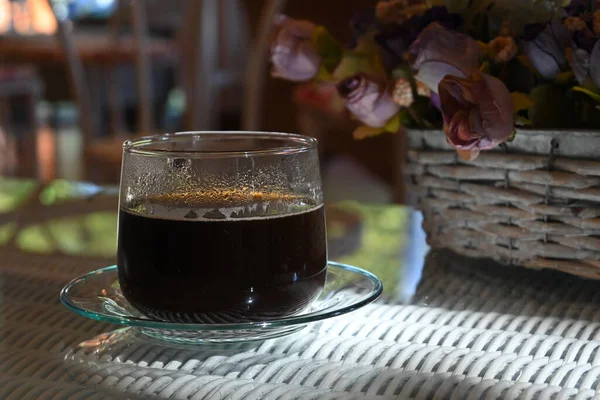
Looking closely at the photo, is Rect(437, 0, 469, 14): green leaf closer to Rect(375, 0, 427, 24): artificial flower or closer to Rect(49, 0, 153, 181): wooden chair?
Rect(375, 0, 427, 24): artificial flower

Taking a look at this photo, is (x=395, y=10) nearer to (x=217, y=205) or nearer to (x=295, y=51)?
(x=295, y=51)

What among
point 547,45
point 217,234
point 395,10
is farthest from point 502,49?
point 217,234

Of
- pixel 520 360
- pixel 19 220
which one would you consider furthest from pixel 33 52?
pixel 520 360

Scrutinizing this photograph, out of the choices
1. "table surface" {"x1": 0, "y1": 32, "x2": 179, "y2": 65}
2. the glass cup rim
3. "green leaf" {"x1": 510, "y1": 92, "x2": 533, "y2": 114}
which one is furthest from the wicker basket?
"table surface" {"x1": 0, "y1": 32, "x2": 179, "y2": 65}

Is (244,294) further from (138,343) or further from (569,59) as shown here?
(569,59)

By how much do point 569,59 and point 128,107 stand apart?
627 centimetres

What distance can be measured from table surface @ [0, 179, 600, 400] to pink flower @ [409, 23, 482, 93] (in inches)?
6.2

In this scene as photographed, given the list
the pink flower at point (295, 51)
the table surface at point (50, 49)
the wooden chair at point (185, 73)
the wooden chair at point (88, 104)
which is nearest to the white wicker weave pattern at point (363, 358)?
the pink flower at point (295, 51)

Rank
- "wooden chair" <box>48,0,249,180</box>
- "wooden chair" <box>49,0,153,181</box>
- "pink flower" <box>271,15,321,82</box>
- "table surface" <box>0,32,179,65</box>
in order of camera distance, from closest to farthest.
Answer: "pink flower" <box>271,15,321,82</box> < "wooden chair" <box>48,0,249,180</box> < "wooden chair" <box>49,0,153,181</box> < "table surface" <box>0,32,179,65</box>

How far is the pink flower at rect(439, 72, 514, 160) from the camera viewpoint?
1.45 ft

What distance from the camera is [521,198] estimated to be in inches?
20.4

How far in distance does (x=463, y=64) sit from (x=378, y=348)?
198mm

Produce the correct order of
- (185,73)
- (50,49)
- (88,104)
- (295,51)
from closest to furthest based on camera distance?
(295,51)
(185,73)
(88,104)
(50,49)

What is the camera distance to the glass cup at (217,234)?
1.32 ft
